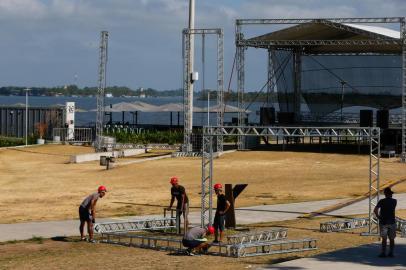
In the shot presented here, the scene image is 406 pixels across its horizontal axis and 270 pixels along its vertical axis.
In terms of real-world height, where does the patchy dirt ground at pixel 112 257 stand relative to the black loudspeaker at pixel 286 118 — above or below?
below

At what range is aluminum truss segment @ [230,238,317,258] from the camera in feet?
67.1

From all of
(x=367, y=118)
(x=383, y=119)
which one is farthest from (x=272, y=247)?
(x=383, y=119)

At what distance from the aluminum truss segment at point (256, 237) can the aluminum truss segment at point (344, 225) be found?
2066 mm

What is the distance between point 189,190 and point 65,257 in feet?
58.3

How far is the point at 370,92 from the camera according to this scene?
240 ft

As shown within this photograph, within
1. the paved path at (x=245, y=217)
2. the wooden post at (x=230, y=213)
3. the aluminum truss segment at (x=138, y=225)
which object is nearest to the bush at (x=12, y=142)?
the paved path at (x=245, y=217)

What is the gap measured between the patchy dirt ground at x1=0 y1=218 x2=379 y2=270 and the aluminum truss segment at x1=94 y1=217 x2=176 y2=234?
1.53 metres

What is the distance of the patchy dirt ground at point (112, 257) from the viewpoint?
1911 cm

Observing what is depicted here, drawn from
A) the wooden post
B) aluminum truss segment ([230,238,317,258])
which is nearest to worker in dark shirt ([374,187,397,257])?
aluminum truss segment ([230,238,317,258])

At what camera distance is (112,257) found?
20.4 meters

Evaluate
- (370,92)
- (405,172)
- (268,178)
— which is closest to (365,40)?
(370,92)

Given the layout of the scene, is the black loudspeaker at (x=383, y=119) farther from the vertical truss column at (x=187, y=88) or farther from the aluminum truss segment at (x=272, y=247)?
the aluminum truss segment at (x=272, y=247)

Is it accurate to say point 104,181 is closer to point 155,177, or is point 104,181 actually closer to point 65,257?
point 155,177

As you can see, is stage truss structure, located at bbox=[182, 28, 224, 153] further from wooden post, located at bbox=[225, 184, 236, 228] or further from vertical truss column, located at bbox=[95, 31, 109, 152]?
wooden post, located at bbox=[225, 184, 236, 228]
